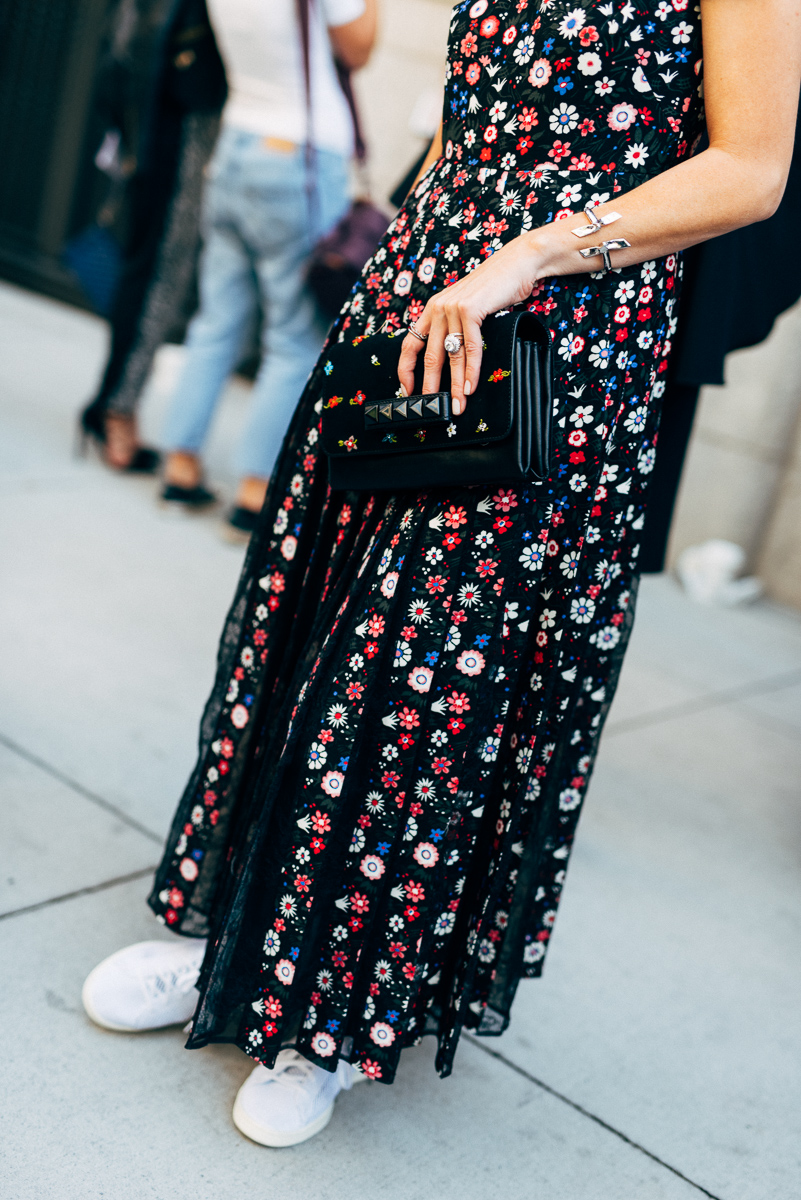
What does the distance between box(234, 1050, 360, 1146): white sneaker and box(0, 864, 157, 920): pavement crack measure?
0.52 meters

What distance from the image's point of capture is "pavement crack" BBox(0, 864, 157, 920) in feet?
6.23

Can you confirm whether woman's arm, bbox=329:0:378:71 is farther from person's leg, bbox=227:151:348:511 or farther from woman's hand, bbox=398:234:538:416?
woman's hand, bbox=398:234:538:416

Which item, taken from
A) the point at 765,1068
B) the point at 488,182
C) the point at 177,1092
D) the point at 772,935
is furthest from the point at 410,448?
the point at 772,935

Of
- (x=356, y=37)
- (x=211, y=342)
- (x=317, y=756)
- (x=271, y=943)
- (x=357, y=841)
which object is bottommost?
(x=271, y=943)

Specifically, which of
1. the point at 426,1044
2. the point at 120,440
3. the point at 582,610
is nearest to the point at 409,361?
the point at 582,610

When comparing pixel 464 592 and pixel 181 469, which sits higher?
pixel 464 592

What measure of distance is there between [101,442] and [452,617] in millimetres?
3589

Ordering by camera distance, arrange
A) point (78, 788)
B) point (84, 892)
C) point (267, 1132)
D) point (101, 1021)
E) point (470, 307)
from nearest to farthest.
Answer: point (470, 307)
point (267, 1132)
point (101, 1021)
point (84, 892)
point (78, 788)

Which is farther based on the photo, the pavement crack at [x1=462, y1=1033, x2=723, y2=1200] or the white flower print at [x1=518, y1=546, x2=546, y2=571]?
the pavement crack at [x1=462, y1=1033, x2=723, y2=1200]

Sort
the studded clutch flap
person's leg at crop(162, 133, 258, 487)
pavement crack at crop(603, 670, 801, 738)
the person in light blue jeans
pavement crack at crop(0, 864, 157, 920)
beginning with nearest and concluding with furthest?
1. the studded clutch flap
2. pavement crack at crop(0, 864, 157, 920)
3. pavement crack at crop(603, 670, 801, 738)
4. the person in light blue jeans
5. person's leg at crop(162, 133, 258, 487)

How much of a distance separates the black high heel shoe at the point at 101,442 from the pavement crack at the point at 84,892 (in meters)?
2.79

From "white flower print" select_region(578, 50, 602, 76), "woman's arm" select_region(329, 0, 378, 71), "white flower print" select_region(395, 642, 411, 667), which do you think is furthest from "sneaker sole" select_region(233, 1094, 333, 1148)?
"woman's arm" select_region(329, 0, 378, 71)

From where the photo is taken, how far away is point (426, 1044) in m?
1.87

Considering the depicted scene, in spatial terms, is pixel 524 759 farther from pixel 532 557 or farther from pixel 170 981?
pixel 170 981
